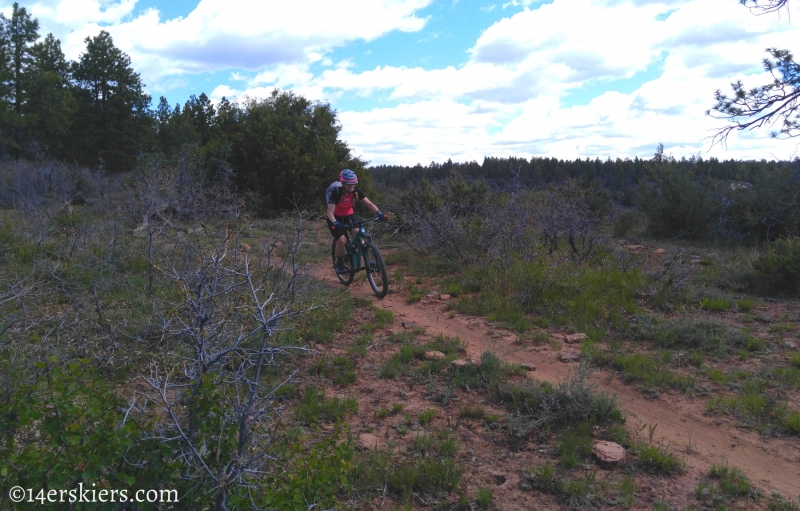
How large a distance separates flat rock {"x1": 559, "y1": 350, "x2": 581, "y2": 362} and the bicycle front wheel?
2.87 meters

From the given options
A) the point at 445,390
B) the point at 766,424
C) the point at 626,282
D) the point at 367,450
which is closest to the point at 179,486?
the point at 367,450

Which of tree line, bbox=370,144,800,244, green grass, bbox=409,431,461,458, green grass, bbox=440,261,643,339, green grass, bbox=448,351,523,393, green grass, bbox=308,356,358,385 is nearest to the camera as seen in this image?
green grass, bbox=409,431,461,458

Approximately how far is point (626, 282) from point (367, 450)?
509cm

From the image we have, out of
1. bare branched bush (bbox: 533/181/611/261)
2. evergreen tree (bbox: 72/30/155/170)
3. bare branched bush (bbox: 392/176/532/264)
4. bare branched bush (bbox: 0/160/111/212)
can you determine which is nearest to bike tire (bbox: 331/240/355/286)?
bare branched bush (bbox: 392/176/532/264)

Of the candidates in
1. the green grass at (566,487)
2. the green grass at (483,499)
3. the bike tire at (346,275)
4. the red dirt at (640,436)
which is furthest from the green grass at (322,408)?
the bike tire at (346,275)

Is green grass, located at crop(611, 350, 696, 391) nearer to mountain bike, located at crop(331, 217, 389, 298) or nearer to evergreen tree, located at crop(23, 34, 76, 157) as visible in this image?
mountain bike, located at crop(331, 217, 389, 298)

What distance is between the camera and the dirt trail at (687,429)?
367 cm

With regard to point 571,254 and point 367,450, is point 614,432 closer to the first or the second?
point 367,450

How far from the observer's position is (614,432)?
4.16m

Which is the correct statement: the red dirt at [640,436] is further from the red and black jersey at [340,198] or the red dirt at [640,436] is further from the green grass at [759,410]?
the red and black jersey at [340,198]

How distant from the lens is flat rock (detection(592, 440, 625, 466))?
3.74 metres

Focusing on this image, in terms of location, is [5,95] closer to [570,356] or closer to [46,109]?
[46,109]

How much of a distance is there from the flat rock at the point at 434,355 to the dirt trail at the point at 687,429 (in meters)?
0.32

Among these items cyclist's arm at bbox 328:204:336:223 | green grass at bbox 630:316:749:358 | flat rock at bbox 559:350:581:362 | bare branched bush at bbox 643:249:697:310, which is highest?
cyclist's arm at bbox 328:204:336:223
